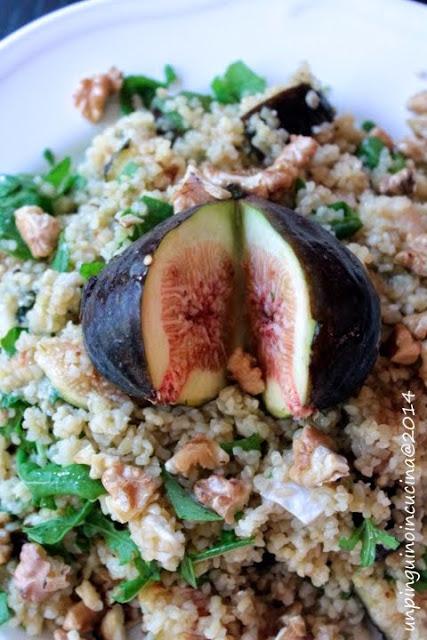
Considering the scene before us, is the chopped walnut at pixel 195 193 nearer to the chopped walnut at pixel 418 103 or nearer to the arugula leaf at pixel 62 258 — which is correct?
the arugula leaf at pixel 62 258

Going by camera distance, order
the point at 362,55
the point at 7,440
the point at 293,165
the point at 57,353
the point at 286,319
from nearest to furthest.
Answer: the point at 286,319
the point at 57,353
the point at 7,440
the point at 293,165
the point at 362,55

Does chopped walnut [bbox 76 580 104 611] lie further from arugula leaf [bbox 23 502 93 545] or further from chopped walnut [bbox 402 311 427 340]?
chopped walnut [bbox 402 311 427 340]

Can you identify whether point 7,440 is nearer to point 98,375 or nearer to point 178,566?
point 98,375

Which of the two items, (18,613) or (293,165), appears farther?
(293,165)

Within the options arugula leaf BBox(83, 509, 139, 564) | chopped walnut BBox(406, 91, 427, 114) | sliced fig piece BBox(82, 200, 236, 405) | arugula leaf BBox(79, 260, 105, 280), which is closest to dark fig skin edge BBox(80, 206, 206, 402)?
sliced fig piece BBox(82, 200, 236, 405)

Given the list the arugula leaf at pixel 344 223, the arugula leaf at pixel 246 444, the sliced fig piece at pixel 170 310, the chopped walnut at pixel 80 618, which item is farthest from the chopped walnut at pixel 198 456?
the arugula leaf at pixel 344 223

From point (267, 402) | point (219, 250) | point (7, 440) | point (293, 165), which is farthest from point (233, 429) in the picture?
point (293, 165)

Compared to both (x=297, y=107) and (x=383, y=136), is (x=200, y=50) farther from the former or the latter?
(x=383, y=136)
